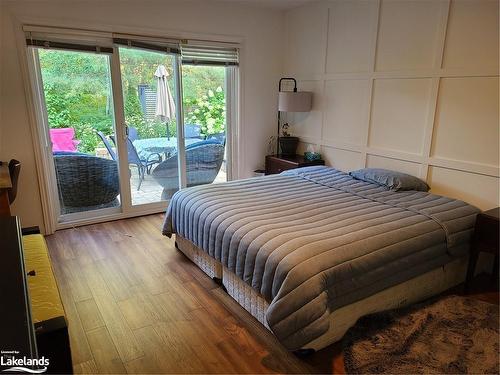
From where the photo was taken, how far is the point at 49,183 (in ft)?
11.8

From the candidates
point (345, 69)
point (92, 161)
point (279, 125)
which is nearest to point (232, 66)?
point (279, 125)

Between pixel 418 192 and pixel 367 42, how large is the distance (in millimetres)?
1677

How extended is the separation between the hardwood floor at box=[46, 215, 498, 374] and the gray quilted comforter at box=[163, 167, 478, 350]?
29 cm

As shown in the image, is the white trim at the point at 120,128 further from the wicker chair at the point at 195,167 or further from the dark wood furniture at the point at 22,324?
the dark wood furniture at the point at 22,324

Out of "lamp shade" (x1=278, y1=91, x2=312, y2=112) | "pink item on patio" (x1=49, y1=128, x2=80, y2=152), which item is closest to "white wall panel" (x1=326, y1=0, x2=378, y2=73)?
"lamp shade" (x1=278, y1=91, x2=312, y2=112)

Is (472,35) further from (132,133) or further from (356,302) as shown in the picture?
(132,133)

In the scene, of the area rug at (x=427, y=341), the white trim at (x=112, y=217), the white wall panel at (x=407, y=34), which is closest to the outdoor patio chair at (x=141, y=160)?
the white trim at (x=112, y=217)

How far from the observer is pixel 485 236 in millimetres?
2422

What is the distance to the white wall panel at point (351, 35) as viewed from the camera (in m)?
3.59

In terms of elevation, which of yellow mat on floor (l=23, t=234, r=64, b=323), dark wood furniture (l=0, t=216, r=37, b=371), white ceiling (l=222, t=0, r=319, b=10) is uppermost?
white ceiling (l=222, t=0, r=319, b=10)

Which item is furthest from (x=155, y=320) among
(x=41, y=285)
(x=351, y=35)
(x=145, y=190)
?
(x=351, y=35)

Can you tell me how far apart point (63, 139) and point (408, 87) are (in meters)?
3.51

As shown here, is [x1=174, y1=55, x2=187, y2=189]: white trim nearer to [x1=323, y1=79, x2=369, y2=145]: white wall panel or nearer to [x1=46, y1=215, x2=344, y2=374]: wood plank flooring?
[x1=46, y1=215, x2=344, y2=374]: wood plank flooring

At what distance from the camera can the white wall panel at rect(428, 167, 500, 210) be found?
9.14 ft
